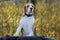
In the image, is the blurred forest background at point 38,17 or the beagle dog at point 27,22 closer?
the beagle dog at point 27,22

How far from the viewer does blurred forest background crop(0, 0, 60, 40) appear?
7281 millimetres

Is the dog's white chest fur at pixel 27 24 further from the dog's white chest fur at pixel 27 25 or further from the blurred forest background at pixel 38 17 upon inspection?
the blurred forest background at pixel 38 17

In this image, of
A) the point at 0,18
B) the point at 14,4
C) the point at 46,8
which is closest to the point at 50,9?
the point at 46,8

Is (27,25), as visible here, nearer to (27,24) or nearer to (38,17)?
(27,24)

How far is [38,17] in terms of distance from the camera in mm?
7441

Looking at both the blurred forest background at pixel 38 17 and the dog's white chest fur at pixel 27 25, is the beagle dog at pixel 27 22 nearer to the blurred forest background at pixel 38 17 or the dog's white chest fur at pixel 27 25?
the dog's white chest fur at pixel 27 25

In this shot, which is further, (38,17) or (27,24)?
(38,17)

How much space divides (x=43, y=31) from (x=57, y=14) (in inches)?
30.8

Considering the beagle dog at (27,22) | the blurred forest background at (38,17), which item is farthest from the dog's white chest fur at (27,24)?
the blurred forest background at (38,17)

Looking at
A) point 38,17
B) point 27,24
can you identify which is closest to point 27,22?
point 27,24

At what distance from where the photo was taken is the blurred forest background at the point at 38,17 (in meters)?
7.28

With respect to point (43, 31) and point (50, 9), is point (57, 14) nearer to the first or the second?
point (50, 9)

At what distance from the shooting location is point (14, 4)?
7.69 m

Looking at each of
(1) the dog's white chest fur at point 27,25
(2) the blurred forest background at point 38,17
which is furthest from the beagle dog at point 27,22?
(2) the blurred forest background at point 38,17
